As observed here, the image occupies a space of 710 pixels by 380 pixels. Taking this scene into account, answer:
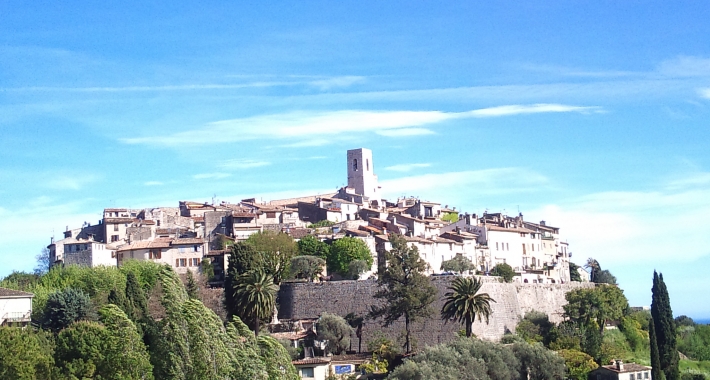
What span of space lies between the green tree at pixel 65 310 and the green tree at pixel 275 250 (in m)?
13.0

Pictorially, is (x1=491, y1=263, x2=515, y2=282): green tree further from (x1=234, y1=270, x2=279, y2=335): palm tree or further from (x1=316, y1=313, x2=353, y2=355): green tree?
(x1=234, y1=270, x2=279, y2=335): palm tree

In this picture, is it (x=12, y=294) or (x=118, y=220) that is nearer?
(x=12, y=294)

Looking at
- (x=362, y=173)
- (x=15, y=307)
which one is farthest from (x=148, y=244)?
(x=362, y=173)

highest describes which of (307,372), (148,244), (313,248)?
(148,244)

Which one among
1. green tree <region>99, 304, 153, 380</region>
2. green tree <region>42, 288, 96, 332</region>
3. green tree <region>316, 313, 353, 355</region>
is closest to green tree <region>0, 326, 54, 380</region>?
green tree <region>99, 304, 153, 380</region>

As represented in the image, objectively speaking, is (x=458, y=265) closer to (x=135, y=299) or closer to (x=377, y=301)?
(x=377, y=301)

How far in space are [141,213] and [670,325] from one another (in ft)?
151

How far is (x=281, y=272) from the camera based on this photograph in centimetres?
7300

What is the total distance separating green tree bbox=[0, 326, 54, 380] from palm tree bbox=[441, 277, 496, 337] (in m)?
24.4

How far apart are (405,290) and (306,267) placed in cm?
1261

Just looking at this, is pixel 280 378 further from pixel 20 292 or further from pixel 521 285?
pixel 521 285

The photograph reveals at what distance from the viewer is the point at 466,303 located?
63.5 m

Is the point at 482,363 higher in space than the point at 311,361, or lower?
lower

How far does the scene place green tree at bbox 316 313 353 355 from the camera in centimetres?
6438
